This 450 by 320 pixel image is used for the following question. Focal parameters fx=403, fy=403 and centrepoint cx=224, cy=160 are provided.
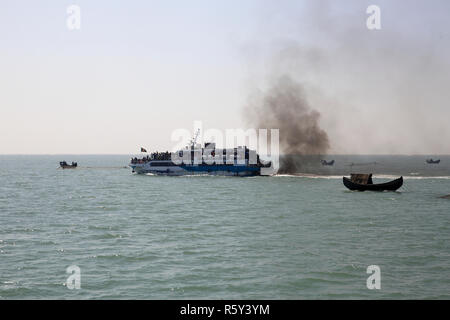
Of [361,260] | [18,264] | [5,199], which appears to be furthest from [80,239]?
[5,199]

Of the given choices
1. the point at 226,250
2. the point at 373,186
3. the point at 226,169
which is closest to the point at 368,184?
the point at 373,186

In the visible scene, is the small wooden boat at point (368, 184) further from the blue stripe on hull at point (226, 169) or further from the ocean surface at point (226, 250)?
the blue stripe on hull at point (226, 169)

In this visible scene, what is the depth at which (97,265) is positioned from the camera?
25141mm

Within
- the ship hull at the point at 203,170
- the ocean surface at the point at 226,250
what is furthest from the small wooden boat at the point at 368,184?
the ship hull at the point at 203,170

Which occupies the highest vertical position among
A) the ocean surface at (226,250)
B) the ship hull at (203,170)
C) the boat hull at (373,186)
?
the ship hull at (203,170)

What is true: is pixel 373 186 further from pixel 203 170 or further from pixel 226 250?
pixel 203 170

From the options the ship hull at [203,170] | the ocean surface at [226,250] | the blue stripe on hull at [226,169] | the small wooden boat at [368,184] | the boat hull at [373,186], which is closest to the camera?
the ocean surface at [226,250]

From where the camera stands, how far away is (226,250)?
28844 millimetres

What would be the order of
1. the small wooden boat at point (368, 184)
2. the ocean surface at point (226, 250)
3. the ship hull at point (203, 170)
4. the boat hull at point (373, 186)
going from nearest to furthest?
the ocean surface at point (226, 250) < the small wooden boat at point (368, 184) < the boat hull at point (373, 186) < the ship hull at point (203, 170)

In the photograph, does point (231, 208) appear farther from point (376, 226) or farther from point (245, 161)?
point (245, 161)

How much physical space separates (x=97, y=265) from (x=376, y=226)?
26.5 meters

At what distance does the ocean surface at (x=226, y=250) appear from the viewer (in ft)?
68.5

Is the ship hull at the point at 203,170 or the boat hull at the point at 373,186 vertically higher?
the ship hull at the point at 203,170

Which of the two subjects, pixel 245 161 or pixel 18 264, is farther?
pixel 245 161
